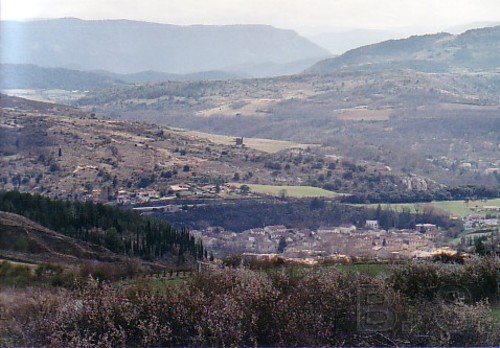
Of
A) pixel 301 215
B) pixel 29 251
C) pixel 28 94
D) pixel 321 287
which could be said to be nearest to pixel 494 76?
pixel 28 94

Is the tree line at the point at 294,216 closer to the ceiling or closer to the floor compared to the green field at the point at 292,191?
closer to the ceiling

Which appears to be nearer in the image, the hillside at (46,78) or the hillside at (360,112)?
the hillside at (360,112)

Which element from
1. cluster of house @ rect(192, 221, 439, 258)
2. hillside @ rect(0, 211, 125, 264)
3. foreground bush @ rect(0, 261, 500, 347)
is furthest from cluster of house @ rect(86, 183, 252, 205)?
foreground bush @ rect(0, 261, 500, 347)

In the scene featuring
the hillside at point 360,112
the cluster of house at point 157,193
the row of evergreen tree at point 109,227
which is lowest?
the hillside at point 360,112

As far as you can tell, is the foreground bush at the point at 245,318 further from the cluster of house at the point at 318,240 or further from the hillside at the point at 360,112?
the hillside at the point at 360,112

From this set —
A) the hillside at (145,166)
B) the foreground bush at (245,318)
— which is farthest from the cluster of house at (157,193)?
the foreground bush at (245,318)
